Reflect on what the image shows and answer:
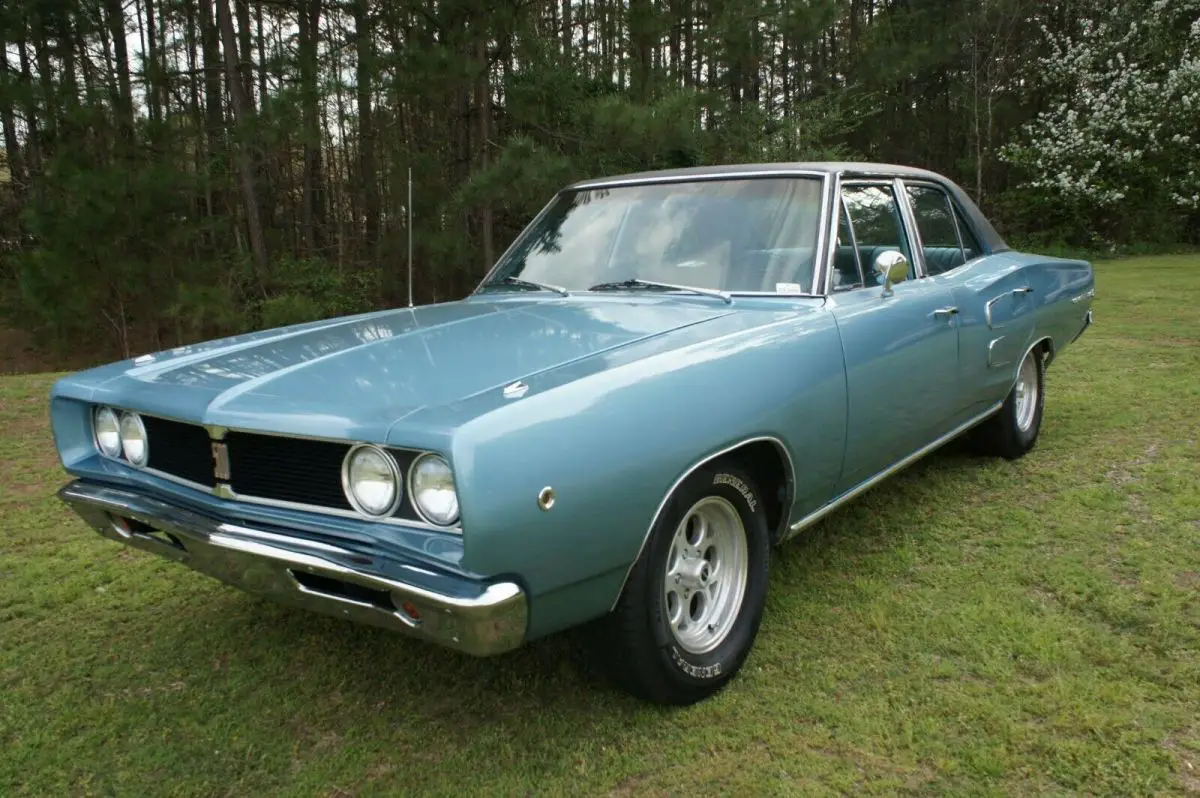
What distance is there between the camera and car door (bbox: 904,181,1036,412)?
12.4ft

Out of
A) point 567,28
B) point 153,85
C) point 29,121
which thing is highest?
point 567,28

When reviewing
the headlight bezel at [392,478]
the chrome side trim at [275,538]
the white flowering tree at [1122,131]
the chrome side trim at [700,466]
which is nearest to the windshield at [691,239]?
the chrome side trim at [700,466]

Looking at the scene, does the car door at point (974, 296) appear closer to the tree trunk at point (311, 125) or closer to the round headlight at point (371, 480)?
the round headlight at point (371, 480)

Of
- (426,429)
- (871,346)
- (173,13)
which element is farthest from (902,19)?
(426,429)

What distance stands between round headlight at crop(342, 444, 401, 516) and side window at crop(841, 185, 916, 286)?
2.07 meters

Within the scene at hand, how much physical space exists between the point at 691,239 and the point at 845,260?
561 millimetres

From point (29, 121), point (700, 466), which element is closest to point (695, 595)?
point (700, 466)

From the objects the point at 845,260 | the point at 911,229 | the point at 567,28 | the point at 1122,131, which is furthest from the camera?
the point at 1122,131

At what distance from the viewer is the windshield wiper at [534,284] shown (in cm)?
Answer: 342

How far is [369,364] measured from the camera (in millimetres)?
2473

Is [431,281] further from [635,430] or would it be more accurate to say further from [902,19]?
[902,19]

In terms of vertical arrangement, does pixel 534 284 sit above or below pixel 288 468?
above

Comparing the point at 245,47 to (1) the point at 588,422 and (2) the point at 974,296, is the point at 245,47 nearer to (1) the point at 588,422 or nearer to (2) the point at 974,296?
(2) the point at 974,296

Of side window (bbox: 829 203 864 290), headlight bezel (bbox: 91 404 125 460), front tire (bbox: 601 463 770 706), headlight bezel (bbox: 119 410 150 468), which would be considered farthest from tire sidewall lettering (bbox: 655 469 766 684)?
headlight bezel (bbox: 91 404 125 460)
